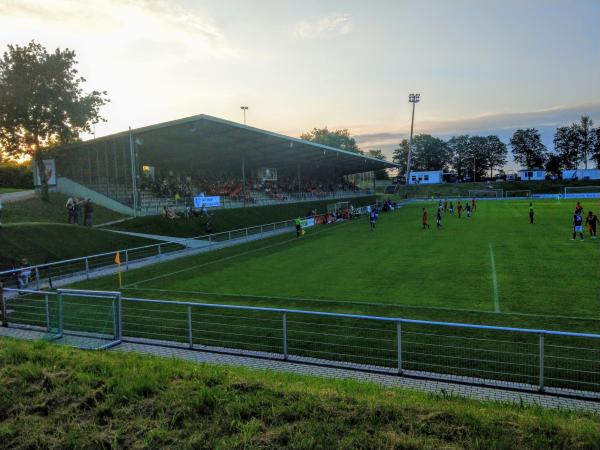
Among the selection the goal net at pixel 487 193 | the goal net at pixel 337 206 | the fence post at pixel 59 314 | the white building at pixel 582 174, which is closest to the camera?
the fence post at pixel 59 314

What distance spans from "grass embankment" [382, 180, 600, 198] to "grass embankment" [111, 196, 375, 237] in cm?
5435

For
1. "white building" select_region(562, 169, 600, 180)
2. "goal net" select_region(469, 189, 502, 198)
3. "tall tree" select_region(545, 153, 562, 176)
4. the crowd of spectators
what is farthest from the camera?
"tall tree" select_region(545, 153, 562, 176)

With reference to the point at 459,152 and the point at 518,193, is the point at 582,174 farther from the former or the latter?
the point at 459,152

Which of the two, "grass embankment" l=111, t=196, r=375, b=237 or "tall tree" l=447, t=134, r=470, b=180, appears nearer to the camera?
"grass embankment" l=111, t=196, r=375, b=237

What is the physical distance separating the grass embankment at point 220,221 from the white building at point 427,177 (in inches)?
2568

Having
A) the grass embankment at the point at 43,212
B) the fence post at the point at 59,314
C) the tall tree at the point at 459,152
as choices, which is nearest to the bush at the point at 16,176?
the grass embankment at the point at 43,212

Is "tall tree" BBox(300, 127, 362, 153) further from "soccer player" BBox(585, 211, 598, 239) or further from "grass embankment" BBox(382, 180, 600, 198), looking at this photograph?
"soccer player" BBox(585, 211, 598, 239)

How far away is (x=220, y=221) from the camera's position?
37188 millimetres

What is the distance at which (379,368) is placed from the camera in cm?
819

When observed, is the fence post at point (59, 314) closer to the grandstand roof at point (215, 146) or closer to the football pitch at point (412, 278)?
the football pitch at point (412, 278)

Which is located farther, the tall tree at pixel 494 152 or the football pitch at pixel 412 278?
the tall tree at pixel 494 152

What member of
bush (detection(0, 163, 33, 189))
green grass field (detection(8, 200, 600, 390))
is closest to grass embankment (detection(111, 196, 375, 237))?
green grass field (detection(8, 200, 600, 390))

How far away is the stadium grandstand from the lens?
112ft

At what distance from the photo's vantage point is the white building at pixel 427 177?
11219 centimetres
